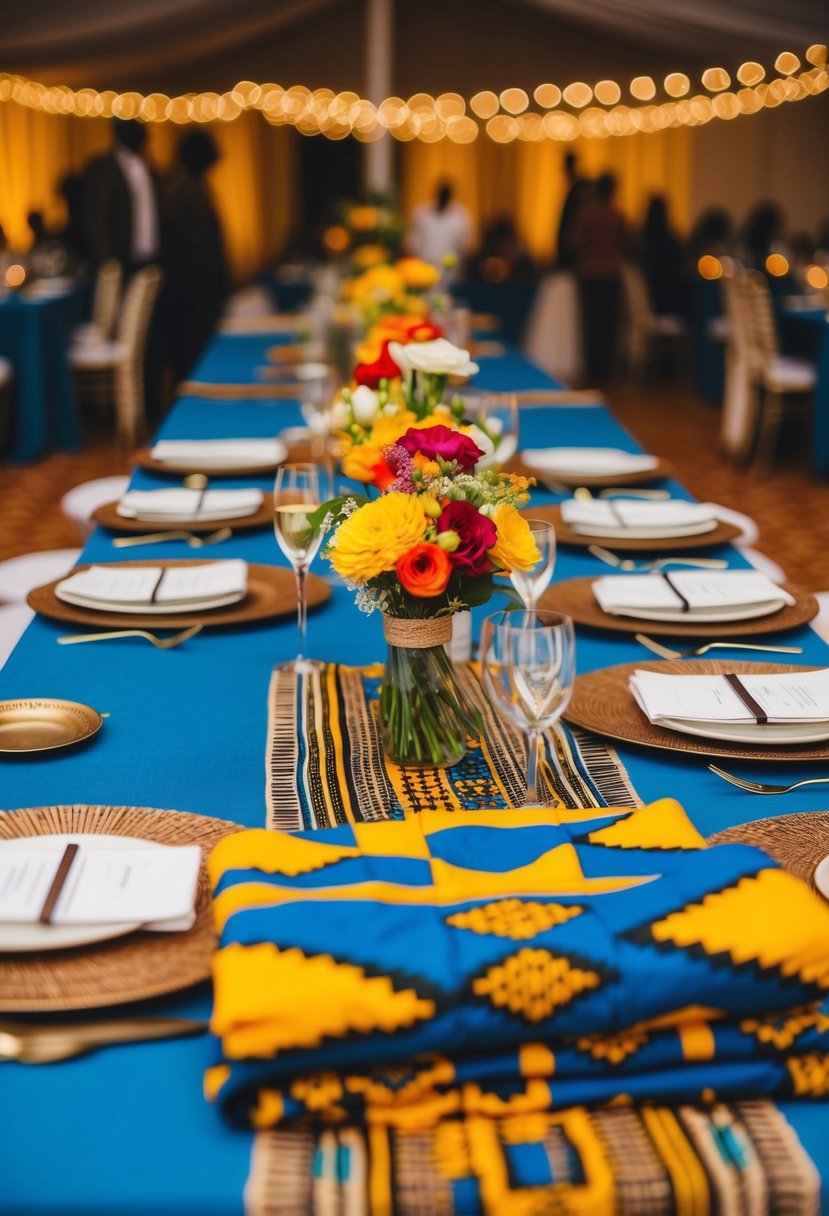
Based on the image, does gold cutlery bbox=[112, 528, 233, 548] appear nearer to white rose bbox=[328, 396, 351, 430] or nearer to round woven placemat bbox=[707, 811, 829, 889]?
white rose bbox=[328, 396, 351, 430]

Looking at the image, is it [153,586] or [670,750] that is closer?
[670,750]

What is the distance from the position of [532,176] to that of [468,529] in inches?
650

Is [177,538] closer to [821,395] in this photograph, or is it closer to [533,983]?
[533,983]

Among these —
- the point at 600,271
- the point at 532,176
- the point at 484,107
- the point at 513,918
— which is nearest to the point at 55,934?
the point at 513,918

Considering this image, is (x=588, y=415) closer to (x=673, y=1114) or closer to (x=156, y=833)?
(x=156, y=833)

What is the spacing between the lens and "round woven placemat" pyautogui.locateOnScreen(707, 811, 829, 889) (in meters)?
1.16

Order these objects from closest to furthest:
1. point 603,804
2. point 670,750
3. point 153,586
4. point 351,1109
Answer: point 351,1109
point 603,804
point 670,750
point 153,586

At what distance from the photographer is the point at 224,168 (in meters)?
16.6

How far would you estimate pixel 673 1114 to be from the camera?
2.85 ft

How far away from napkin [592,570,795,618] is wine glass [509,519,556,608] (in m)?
0.23

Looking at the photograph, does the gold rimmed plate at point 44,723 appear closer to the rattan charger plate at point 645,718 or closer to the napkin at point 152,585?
the napkin at point 152,585

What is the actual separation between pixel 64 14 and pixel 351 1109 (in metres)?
8.98

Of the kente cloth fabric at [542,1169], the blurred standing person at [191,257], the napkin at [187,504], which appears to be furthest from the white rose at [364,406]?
the blurred standing person at [191,257]

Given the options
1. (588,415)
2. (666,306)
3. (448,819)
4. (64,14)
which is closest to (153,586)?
(448,819)
